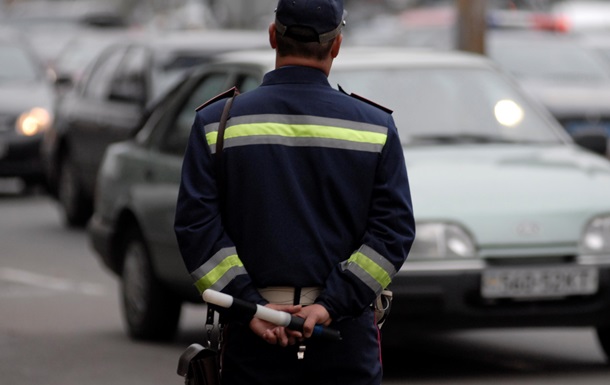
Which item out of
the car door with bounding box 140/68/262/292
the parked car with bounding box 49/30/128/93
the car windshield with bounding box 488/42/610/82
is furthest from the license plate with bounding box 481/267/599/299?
the parked car with bounding box 49/30/128/93

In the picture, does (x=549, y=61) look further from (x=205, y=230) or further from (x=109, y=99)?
(x=205, y=230)

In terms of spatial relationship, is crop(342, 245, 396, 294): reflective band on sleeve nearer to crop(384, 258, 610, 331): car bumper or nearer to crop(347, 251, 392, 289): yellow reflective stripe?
crop(347, 251, 392, 289): yellow reflective stripe

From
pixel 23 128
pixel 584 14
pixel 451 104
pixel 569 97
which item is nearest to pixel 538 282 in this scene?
pixel 451 104

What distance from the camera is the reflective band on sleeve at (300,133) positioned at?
14.1 feet

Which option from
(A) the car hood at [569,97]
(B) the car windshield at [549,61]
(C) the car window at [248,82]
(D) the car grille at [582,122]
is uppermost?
(C) the car window at [248,82]

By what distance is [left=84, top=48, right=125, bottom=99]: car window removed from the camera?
1508 cm


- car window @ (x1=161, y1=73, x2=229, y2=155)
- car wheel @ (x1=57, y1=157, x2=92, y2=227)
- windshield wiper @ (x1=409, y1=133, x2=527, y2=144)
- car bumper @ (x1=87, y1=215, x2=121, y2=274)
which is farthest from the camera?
car wheel @ (x1=57, y1=157, x2=92, y2=227)

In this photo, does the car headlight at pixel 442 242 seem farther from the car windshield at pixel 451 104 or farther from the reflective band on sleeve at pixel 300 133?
the reflective band on sleeve at pixel 300 133

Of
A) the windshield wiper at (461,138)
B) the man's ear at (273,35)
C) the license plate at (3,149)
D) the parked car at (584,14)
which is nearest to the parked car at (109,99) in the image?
the license plate at (3,149)

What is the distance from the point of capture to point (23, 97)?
1898 centimetres

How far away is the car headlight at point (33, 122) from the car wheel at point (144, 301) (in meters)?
9.55

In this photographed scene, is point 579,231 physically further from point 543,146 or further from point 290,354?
point 290,354

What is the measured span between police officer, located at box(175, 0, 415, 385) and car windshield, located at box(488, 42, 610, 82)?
14337mm

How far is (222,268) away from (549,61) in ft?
49.4
